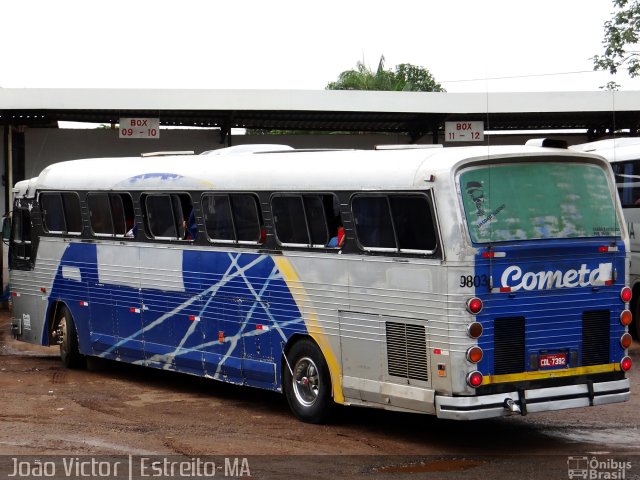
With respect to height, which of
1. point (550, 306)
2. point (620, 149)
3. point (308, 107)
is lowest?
point (550, 306)

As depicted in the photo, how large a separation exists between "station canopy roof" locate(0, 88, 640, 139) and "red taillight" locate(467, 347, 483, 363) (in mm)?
14937

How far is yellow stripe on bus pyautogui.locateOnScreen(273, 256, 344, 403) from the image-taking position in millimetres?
12586

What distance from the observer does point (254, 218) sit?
45.8ft

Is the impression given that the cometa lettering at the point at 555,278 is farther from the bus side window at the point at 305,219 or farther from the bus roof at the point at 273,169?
the bus side window at the point at 305,219

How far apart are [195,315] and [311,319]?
8.11 ft

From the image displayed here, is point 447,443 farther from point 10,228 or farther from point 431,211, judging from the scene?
point 10,228

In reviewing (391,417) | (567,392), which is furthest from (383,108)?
(567,392)

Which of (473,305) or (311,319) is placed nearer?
(473,305)

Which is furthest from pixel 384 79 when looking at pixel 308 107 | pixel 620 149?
pixel 620 149

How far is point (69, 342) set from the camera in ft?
58.5

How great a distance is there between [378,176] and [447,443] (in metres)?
2.71

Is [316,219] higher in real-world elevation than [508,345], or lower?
higher

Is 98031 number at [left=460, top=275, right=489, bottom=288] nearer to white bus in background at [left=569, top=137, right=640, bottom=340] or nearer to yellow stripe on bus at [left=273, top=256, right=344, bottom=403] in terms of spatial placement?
yellow stripe on bus at [left=273, top=256, right=344, bottom=403]

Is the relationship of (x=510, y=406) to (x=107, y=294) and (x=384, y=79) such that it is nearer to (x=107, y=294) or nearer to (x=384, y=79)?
(x=107, y=294)
